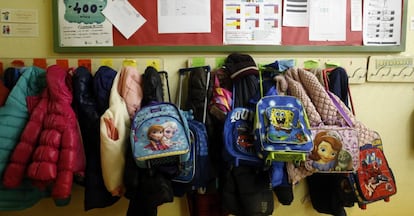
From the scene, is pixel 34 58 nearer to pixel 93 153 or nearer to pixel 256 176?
pixel 93 153

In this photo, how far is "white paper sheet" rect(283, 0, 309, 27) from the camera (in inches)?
49.0

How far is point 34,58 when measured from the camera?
3.96ft

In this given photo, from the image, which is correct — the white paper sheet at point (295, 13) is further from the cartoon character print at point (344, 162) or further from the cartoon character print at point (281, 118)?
the cartoon character print at point (344, 162)

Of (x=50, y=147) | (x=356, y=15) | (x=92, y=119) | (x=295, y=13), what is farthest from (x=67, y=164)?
(x=356, y=15)

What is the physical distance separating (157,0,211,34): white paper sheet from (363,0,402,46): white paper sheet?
2.45 ft

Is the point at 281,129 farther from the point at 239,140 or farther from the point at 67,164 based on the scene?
the point at 67,164

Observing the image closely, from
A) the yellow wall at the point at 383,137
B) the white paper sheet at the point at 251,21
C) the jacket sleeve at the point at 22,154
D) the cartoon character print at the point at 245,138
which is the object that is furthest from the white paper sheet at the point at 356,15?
the jacket sleeve at the point at 22,154

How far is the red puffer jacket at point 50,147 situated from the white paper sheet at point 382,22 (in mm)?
1337

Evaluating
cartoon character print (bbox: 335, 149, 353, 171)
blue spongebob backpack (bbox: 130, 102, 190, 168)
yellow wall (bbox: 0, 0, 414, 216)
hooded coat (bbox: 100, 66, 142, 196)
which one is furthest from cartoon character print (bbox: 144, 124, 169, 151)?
cartoon character print (bbox: 335, 149, 353, 171)

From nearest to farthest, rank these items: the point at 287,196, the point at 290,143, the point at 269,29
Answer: the point at 290,143
the point at 287,196
the point at 269,29

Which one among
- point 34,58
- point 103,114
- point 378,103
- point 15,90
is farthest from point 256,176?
point 34,58

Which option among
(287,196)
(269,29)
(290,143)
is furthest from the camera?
(269,29)

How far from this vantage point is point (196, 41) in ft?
4.03

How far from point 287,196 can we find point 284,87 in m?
0.46
